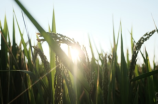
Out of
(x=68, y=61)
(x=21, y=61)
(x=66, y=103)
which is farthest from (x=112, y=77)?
(x=21, y=61)

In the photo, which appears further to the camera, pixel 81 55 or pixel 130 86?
pixel 130 86

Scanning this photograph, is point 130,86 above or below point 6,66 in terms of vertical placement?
below

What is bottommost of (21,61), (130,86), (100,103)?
(100,103)

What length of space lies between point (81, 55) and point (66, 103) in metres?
0.59

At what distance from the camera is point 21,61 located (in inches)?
72.5

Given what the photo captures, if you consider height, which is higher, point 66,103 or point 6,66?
point 6,66

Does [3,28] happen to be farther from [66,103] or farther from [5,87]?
[66,103]

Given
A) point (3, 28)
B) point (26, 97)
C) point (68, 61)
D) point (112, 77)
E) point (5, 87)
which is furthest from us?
point (3, 28)

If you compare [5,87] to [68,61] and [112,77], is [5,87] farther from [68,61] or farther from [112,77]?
[68,61]

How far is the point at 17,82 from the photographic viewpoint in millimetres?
1825

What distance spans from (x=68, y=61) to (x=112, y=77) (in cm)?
76

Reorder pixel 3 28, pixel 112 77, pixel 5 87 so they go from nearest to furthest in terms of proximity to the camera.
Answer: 1. pixel 112 77
2. pixel 5 87
3. pixel 3 28

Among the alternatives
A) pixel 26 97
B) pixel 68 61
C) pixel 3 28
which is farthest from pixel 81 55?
pixel 3 28

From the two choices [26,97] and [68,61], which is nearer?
[68,61]
